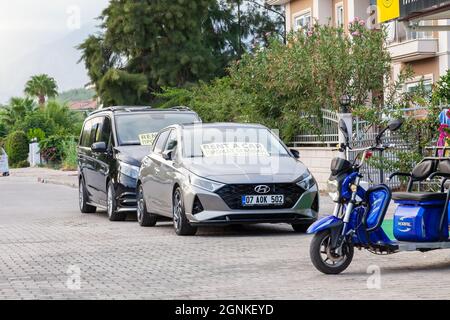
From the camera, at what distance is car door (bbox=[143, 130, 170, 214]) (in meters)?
16.0

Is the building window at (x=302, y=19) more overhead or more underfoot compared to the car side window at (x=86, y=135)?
more overhead

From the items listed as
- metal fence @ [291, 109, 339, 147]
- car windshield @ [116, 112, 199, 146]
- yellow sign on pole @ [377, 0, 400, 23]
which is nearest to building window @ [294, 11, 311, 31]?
yellow sign on pole @ [377, 0, 400, 23]

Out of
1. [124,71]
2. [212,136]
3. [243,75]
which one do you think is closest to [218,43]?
[124,71]

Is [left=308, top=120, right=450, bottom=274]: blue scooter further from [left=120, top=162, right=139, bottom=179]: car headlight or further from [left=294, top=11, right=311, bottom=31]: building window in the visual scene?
[left=294, top=11, right=311, bottom=31]: building window

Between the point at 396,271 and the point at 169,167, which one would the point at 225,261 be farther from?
the point at 169,167

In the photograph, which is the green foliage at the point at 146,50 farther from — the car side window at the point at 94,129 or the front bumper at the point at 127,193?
the front bumper at the point at 127,193

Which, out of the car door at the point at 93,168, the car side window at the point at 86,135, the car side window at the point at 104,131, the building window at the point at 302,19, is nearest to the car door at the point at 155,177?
the car side window at the point at 104,131

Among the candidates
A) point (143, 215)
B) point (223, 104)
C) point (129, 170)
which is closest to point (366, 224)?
point (143, 215)

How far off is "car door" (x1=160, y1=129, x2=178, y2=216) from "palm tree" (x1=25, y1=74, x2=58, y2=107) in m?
92.8

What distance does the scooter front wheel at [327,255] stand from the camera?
33.3 feet

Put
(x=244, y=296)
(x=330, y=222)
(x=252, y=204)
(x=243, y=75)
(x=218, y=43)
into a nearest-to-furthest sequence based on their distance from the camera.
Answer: (x=244, y=296) → (x=330, y=222) → (x=252, y=204) → (x=243, y=75) → (x=218, y=43)

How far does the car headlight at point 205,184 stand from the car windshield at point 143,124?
14.9 ft

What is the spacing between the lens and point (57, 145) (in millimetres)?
59250
